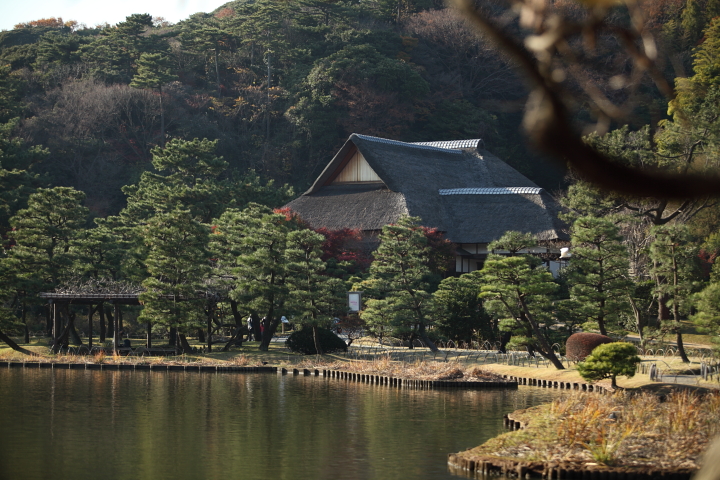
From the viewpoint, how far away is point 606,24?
9.47ft

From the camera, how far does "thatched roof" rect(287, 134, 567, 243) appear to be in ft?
126

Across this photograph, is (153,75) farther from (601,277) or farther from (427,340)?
(601,277)

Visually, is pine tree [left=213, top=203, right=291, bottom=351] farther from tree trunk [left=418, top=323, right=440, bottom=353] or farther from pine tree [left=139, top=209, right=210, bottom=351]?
tree trunk [left=418, top=323, right=440, bottom=353]

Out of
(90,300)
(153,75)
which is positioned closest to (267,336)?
(90,300)

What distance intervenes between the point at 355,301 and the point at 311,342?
2.03 m

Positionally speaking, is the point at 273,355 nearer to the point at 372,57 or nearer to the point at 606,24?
the point at 606,24

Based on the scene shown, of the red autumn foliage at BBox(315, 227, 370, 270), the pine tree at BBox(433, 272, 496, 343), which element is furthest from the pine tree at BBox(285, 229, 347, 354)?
the red autumn foliage at BBox(315, 227, 370, 270)

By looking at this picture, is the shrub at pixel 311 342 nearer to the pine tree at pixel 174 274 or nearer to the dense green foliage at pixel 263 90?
the pine tree at pixel 174 274

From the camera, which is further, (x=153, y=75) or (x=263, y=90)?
(x=263, y=90)

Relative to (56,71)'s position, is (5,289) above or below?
below

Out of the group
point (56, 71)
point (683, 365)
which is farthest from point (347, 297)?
point (56, 71)

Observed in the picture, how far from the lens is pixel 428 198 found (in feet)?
134

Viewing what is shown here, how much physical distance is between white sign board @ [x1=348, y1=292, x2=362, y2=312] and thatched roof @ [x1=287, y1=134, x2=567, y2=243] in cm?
1028

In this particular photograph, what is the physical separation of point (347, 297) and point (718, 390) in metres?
13.9
